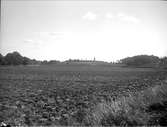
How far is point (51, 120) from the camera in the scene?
16.3 ft

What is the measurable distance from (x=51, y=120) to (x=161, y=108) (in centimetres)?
390

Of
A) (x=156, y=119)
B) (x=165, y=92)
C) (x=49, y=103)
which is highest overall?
(x=165, y=92)

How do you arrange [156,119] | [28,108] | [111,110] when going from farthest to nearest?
[28,108], [111,110], [156,119]

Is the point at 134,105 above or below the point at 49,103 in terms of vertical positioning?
above

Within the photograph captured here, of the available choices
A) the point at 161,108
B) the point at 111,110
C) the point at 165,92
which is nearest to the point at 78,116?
the point at 111,110

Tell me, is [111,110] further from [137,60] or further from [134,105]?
[137,60]

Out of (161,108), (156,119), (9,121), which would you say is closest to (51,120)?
(9,121)

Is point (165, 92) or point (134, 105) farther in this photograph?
point (165, 92)

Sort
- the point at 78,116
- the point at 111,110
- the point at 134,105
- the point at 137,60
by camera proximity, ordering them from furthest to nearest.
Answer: the point at 137,60, the point at 78,116, the point at 134,105, the point at 111,110

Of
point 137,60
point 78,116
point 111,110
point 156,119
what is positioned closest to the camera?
point 156,119

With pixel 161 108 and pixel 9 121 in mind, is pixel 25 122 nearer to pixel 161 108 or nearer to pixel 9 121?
pixel 9 121

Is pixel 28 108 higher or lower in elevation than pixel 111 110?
lower

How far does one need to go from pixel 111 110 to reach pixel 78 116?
59.0 inches

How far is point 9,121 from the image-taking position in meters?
4.66
